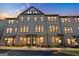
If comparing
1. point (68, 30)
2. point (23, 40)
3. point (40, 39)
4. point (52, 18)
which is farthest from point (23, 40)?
point (68, 30)

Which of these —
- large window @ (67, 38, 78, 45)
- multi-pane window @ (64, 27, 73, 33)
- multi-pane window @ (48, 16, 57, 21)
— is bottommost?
large window @ (67, 38, 78, 45)

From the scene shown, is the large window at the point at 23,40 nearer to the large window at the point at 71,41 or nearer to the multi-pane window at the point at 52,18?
the multi-pane window at the point at 52,18

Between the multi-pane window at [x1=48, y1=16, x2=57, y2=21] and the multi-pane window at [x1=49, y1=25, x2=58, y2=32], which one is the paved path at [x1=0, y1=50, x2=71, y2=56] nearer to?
the multi-pane window at [x1=49, y1=25, x2=58, y2=32]

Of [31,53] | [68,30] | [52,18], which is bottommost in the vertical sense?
[31,53]

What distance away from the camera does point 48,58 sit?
17.4 feet

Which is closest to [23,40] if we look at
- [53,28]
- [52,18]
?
[53,28]

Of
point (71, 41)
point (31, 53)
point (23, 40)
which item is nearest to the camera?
point (31, 53)

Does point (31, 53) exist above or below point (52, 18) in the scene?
below

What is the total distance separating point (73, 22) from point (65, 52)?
1030 millimetres

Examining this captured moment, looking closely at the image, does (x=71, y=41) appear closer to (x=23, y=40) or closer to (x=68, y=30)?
(x=68, y=30)

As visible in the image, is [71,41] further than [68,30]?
No

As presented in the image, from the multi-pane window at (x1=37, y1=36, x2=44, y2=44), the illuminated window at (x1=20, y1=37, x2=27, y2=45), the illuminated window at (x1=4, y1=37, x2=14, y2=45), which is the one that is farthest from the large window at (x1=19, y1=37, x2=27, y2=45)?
the multi-pane window at (x1=37, y1=36, x2=44, y2=44)

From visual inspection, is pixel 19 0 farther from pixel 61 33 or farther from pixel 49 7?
pixel 61 33

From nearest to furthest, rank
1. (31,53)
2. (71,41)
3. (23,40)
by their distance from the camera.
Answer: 1. (31,53)
2. (71,41)
3. (23,40)
